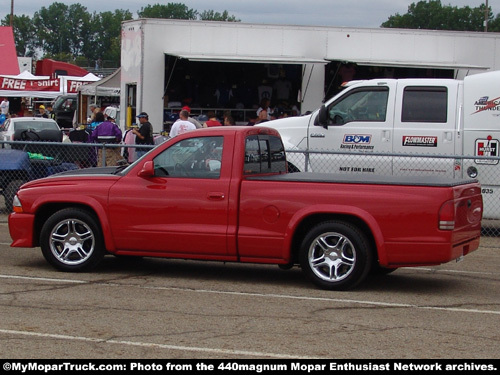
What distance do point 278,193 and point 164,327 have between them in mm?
2422

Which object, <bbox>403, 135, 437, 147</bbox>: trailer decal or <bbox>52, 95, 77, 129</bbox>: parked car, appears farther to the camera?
<bbox>52, 95, 77, 129</bbox>: parked car

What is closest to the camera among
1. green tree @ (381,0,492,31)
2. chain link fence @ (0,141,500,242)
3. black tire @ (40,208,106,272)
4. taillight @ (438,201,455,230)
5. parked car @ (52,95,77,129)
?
taillight @ (438,201,455,230)

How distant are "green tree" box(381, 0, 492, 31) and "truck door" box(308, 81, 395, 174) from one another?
12195cm

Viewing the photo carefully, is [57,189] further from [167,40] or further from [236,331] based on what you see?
[167,40]

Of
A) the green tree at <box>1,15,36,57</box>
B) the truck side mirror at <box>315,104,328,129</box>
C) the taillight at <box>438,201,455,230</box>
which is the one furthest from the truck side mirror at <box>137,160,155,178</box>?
the green tree at <box>1,15,36,57</box>

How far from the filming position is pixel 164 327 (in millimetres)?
7305

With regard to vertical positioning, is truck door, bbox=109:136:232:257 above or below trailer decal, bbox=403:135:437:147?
below

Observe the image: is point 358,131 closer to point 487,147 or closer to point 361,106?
point 361,106

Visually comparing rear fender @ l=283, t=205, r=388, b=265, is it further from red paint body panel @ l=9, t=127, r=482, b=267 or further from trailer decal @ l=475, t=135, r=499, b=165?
trailer decal @ l=475, t=135, r=499, b=165

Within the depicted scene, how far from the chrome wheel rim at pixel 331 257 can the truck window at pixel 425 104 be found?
5.55 m

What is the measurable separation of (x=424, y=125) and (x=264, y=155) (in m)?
4.96

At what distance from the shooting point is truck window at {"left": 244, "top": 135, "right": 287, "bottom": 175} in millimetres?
9594

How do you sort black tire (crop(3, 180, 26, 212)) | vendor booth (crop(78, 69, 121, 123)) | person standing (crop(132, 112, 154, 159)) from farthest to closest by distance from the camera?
vendor booth (crop(78, 69, 121, 123)) < person standing (crop(132, 112, 154, 159)) < black tire (crop(3, 180, 26, 212))

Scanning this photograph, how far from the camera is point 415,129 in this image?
14.1 m
